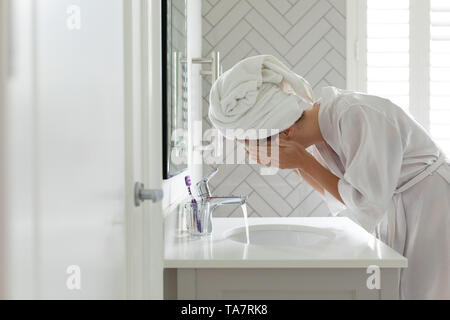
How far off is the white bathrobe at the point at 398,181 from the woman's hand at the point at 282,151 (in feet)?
0.34

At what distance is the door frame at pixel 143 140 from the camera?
2.63 feet

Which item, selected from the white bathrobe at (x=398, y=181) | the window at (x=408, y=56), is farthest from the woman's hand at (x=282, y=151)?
the window at (x=408, y=56)

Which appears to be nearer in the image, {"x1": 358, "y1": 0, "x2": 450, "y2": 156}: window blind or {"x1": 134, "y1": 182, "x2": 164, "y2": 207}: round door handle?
{"x1": 134, "y1": 182, "x2": 164, "y2": 207}: round door handle

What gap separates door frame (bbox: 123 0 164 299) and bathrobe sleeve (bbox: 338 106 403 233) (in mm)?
496

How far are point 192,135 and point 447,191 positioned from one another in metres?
0.99

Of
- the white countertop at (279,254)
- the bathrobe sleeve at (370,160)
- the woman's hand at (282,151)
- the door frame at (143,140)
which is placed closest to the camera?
the door frame at (143,140)

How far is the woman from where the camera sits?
114 centimetres

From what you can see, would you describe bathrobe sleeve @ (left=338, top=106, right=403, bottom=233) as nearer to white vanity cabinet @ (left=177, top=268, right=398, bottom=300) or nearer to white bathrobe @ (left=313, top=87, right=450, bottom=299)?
white bathrobe @ (left=313, top=87, right=450, bottom=299)

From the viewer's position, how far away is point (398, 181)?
4.09ft

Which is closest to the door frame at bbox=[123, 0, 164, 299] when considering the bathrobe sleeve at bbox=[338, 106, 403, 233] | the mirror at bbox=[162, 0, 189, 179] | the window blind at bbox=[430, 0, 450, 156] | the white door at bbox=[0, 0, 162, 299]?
the white door at bbox=[0, 0, 162, 299]

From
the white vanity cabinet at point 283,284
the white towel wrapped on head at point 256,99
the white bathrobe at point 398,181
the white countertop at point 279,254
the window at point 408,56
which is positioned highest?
the window at point 408,56

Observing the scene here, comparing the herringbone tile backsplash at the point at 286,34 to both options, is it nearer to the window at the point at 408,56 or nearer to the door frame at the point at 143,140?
the window at the point at 408,56
